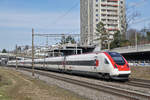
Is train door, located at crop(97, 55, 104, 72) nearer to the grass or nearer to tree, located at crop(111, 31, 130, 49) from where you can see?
the grass

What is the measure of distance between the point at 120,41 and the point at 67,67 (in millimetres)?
36738

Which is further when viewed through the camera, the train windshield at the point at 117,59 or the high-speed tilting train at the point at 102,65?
the train windshield at the point at 117,59

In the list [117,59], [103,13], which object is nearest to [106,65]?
[117,59]

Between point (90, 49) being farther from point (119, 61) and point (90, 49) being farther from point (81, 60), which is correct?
point (119, 61)

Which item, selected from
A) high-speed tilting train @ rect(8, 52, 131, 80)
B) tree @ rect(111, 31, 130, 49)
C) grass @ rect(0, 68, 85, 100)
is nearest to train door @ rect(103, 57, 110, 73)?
high-speed tilting train @ rect(8, 52, 131, 80)

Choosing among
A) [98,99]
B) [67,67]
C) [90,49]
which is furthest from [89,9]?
[98,99]

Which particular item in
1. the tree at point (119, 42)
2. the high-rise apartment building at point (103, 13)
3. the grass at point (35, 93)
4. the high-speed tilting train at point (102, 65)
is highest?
the high-rise apartment building at point (103, 13)

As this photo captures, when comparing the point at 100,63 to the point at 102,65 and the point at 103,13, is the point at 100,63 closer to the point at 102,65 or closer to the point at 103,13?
the point at 102,65

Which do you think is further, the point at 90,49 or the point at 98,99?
the point at 90,49

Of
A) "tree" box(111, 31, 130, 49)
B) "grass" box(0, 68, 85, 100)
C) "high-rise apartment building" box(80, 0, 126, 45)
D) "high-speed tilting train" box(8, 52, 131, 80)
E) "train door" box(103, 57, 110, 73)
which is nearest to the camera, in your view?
"grass" box(0, 68, 85, 100)

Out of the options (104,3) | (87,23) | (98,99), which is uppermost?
(104,3)

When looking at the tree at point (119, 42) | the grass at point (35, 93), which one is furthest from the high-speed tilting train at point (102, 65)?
the tree at point (119, 42)

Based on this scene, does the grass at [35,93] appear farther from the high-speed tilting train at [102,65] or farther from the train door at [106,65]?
the high-speed tilting train at [102,65]

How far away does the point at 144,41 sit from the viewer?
58.9 meters
